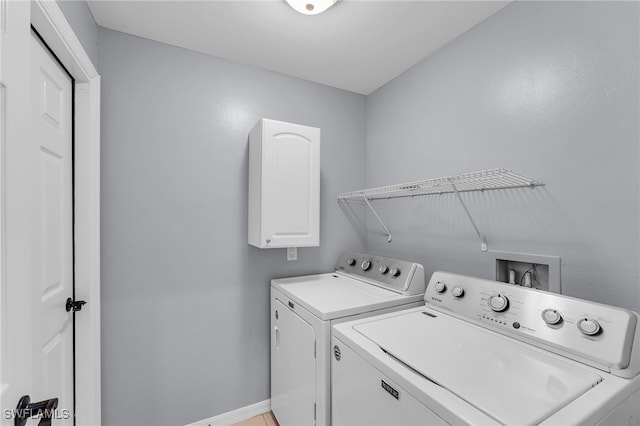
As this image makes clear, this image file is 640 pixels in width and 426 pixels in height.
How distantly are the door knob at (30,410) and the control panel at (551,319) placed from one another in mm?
1562

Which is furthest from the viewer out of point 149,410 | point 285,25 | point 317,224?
point 317,224

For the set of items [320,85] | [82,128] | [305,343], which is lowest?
[305,343]

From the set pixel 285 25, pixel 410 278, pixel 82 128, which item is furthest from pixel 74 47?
pixel 410 278

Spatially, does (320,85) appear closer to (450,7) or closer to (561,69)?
(450,7)

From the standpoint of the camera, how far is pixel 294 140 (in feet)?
6.13

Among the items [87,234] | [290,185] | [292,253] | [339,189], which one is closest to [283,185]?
[290,185]

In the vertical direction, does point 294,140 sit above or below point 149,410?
above

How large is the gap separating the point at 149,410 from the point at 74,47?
2045mm

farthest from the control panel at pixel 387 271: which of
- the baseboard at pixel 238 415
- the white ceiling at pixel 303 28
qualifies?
the white ceiling at pixel 303 28

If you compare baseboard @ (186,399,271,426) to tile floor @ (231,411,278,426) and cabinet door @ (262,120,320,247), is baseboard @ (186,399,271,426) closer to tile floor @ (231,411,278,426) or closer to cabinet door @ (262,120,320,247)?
tile floor @ (231,411,278,426)

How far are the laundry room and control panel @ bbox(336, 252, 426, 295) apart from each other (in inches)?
0.7

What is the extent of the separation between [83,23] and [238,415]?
2532 millimetres

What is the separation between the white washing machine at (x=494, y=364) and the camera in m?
0.78

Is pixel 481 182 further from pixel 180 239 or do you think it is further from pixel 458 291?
pixel 180 239
